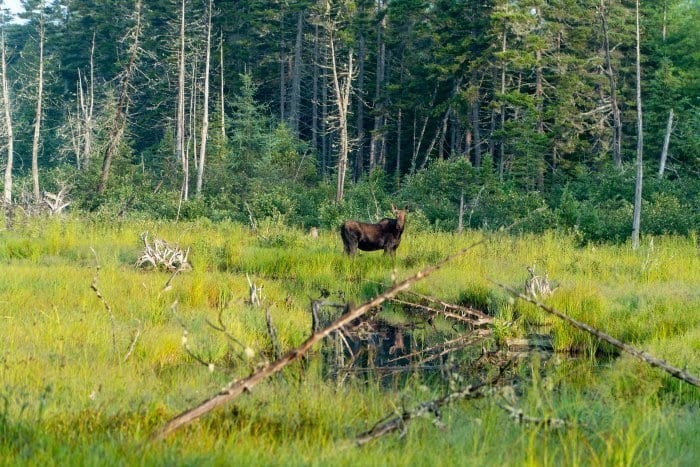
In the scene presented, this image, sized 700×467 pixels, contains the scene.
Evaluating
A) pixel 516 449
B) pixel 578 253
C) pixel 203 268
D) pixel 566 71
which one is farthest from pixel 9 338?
pixel 566 71

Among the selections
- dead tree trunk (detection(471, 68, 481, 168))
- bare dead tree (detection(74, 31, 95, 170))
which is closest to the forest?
dead tree trunk (detection(471, 68, 481, 168))

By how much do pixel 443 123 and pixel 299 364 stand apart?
110 ft

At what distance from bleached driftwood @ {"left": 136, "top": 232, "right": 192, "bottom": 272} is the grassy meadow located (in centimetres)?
35

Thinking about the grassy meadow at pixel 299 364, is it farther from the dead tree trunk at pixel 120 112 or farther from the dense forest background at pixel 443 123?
the dead tree trunk at pixel 120 112

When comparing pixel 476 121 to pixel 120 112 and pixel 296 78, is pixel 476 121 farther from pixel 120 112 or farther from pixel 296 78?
pixel 120 112

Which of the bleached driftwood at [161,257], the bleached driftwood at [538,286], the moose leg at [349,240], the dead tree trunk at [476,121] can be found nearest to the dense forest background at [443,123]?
the dead tree trunk at [476,121]

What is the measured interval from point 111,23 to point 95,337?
5115 cm

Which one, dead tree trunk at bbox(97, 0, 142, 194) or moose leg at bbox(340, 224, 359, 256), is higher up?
dead tree trunk at bbox(97, 0, 142, 194)

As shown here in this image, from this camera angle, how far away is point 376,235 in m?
15.5

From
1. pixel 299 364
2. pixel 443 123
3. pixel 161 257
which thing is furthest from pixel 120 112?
pixel 299 364

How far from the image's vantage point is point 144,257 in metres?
13.3

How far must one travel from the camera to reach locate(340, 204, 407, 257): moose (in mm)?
15430

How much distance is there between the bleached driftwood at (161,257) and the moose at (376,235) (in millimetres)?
3426

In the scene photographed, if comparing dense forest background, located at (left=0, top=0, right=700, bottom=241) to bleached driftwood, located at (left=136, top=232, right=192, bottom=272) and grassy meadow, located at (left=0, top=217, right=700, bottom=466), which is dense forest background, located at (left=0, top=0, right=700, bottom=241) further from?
bleached driftwood, located at (left=136, top=232, right=192, bottom=272)
